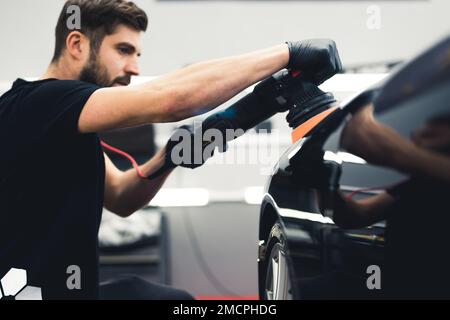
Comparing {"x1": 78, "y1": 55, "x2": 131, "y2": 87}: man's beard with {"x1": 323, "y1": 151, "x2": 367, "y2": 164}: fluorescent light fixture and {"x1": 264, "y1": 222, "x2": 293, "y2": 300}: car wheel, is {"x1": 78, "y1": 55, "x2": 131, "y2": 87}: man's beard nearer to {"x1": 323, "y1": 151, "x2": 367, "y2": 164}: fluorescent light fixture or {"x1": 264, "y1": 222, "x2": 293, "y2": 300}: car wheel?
{"x1": 264, "y1": 222, "x2": 293, "y2": 300}: car wheel

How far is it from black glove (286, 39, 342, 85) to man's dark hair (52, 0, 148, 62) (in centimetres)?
56

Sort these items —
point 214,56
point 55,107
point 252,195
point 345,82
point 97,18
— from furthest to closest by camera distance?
point 214,56 < point 252,195 < point 345,82 < point 97,18 < point 55,107

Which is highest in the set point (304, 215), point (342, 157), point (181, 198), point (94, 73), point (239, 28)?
point (239, 28)

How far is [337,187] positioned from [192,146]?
0.79m

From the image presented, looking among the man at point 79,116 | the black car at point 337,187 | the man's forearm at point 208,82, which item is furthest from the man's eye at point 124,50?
the black car at point 337,187

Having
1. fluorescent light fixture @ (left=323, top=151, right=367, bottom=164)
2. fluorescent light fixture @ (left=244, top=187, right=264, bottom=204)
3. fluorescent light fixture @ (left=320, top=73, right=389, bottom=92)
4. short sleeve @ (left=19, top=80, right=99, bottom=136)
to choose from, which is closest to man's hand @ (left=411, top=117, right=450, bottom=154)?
fluorescent light fixture @ (left=323, top=151, right=367, bottom=164)

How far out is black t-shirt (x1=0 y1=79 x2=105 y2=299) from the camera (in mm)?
1380

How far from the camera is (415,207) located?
29.2 inches

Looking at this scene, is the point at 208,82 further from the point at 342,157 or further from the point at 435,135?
the point at 435,135

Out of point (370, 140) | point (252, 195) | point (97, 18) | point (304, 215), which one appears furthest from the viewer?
point (252, 195)

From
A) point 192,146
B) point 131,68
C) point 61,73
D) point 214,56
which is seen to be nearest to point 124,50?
point 131,68

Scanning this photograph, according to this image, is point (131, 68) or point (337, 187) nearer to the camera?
point (337, 187)

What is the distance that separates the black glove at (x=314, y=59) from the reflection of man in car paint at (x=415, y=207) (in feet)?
1.84
